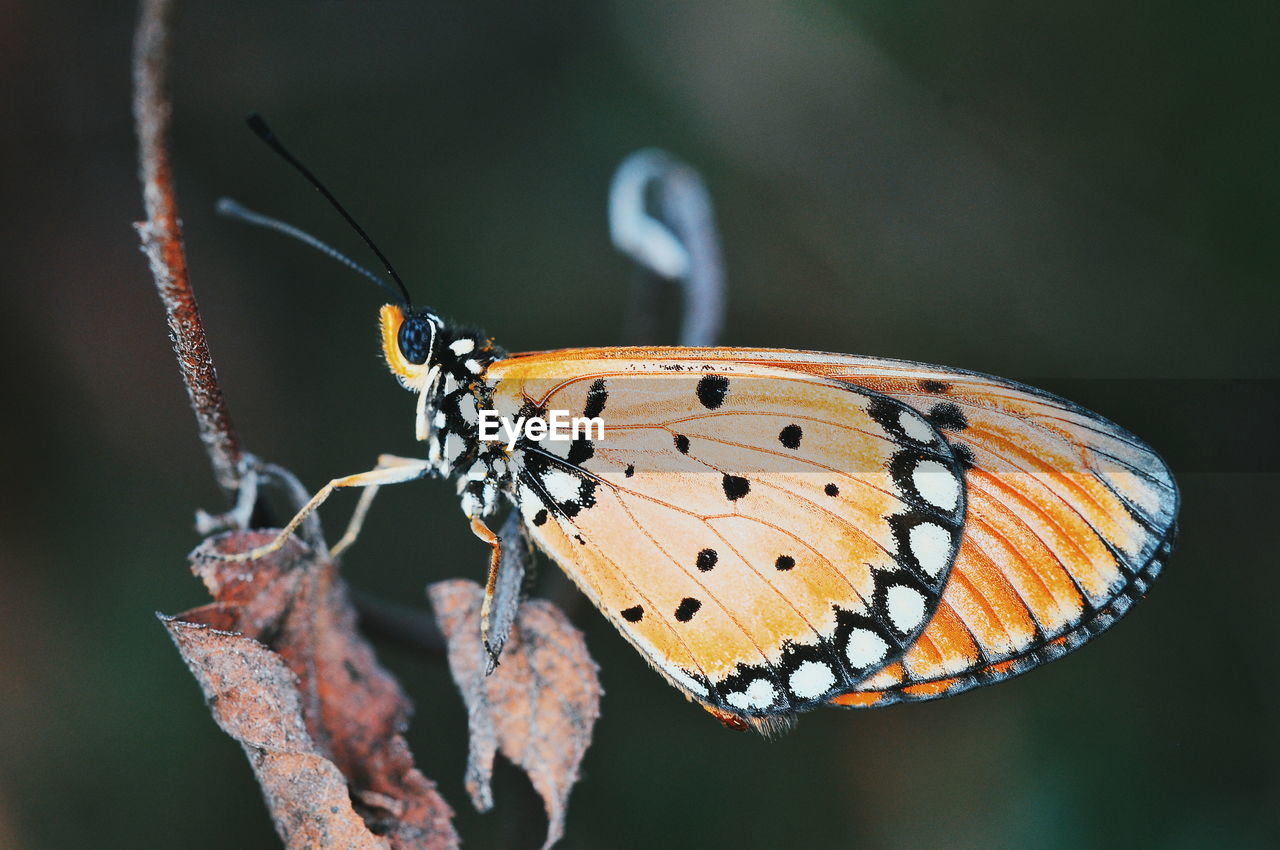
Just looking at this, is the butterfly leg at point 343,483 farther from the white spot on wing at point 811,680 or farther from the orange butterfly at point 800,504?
the white spot on wing at point 811,680

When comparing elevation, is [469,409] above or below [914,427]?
below

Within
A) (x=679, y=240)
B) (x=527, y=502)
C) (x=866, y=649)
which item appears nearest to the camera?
(x=866, y=649)

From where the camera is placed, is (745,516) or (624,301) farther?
(624,301)

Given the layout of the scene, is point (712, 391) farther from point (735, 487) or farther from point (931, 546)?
point (931, 546)

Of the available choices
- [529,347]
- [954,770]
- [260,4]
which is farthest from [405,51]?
[954,770]

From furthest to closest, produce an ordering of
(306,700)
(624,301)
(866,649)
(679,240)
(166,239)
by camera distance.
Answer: (624,301), (679,240), (866,649), (306,700), (166,239)

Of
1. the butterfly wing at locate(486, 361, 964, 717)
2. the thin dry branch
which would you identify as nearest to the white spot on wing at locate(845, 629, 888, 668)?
the butterfly wing at locate(486, 361, 964, 717)

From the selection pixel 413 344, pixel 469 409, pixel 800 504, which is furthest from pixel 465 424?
pixel 800 504

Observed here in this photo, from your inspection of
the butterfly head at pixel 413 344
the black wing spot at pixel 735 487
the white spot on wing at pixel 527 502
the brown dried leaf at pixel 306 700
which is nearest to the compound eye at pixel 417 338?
the butterfly head at pixel 413 344

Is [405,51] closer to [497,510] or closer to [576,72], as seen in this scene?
[576,72]
